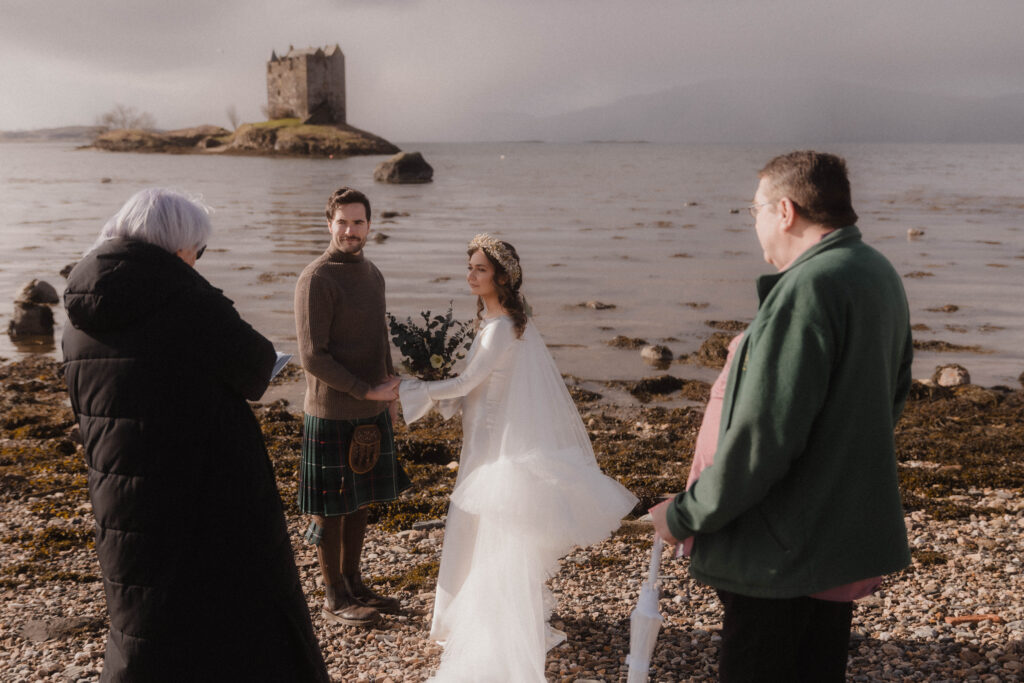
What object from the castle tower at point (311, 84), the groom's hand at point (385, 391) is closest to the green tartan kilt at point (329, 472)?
the groom's hand at point (385, 391)

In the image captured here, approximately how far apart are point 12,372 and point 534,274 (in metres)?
11.4

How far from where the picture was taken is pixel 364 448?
15.2ft

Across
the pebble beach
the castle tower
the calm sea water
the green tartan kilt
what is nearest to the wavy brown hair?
the green tartan kilt

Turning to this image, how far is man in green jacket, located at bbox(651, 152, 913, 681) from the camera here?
2.37 metres

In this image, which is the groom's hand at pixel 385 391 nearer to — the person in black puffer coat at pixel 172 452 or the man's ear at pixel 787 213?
the person in black puffer coat at pixel 172 452

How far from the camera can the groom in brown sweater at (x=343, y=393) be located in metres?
4.43

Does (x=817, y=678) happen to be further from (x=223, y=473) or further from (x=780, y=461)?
(x=223, y=473)

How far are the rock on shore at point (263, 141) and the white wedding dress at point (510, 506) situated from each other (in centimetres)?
9890

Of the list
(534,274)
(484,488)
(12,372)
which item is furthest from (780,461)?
(534,274)

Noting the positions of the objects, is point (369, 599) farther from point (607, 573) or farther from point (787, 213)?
point (787, 213)

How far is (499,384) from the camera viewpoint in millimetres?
4191

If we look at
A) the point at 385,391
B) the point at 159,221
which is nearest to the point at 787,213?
the point at 159,221

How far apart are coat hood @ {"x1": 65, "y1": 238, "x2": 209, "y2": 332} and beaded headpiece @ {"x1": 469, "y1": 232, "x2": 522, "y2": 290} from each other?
1601 millimetres

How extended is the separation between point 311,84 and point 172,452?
11418cm
